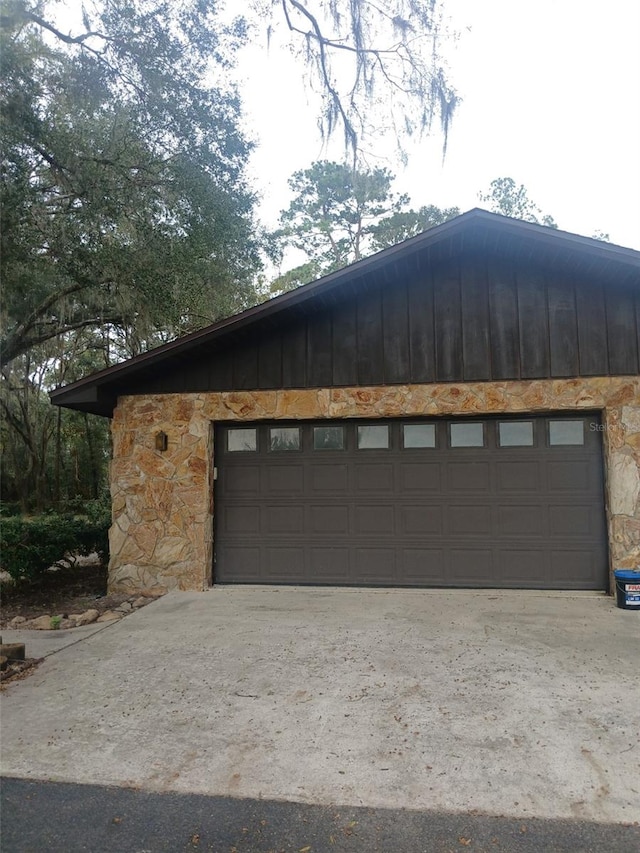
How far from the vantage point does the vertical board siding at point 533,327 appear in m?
6.96

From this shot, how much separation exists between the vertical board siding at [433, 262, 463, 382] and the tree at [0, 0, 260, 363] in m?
3.17

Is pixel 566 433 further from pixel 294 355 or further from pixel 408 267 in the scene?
pixel 294 355

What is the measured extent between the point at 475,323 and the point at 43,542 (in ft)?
23.1

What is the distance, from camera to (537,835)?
252cm

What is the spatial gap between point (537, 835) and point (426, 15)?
741 centimetres

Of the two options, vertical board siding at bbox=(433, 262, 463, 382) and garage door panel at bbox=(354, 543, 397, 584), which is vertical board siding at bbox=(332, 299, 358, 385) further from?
garage door panel at bbox=(354, 543, 397, 584)

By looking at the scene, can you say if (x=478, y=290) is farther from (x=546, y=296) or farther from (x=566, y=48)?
(x=566, y=48)

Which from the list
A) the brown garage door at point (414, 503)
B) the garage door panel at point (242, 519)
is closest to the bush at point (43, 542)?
the brown garage door at point (414, 503)

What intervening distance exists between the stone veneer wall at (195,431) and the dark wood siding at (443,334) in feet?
0.55

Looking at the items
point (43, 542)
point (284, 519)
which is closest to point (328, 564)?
point (284, 519)

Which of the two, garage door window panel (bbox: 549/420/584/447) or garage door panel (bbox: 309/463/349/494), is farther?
garage door panel (bbox: 309/463/349/494)

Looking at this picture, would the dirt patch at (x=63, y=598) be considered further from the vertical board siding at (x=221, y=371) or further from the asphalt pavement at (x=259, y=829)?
the asphalt pavement at (x=259, y=829)

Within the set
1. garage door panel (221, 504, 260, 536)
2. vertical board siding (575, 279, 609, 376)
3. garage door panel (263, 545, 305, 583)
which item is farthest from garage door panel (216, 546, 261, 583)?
vertical board siding (575, 279, 609, 376)

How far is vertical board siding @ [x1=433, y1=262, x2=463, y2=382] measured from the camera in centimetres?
717
